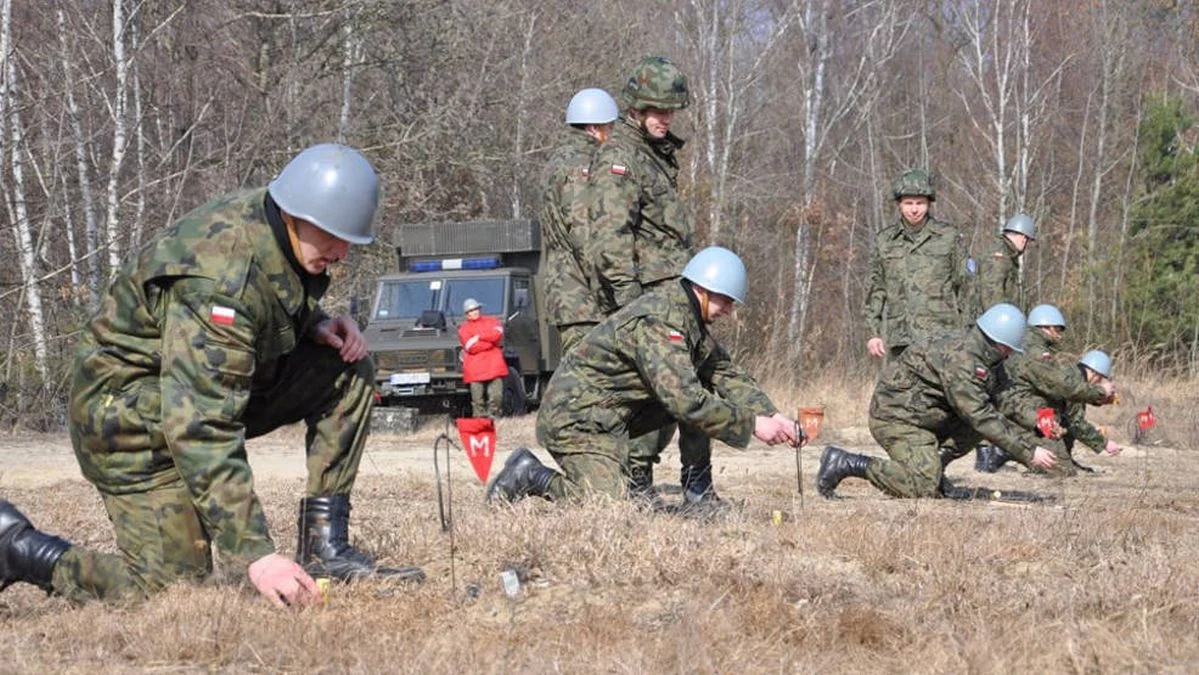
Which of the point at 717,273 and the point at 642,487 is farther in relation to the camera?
the point at 642,487

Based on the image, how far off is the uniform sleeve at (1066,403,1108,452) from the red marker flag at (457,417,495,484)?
6.76m

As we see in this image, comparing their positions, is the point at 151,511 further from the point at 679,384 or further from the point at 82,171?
the point at 82,171

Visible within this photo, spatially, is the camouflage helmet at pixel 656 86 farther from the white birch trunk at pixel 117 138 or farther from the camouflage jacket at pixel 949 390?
the white birch trunk at pixel 117 138

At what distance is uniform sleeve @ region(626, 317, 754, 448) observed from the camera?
750 cm

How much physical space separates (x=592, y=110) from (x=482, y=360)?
407 inches

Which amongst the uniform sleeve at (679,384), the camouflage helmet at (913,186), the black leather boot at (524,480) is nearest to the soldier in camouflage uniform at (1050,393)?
the camouflage helmet at (913,186)

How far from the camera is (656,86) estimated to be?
880 centimetres

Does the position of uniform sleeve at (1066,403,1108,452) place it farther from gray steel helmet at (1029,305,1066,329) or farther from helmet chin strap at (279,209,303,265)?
helmet chin strap at (279,209,303,265)

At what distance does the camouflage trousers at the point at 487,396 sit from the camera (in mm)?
19750

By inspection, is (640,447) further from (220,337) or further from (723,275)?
(220,337)

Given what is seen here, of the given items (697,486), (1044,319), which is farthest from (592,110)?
(1044,319)

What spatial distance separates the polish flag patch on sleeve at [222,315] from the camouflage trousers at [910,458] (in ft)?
19.0

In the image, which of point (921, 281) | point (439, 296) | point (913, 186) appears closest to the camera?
point (913, 186)

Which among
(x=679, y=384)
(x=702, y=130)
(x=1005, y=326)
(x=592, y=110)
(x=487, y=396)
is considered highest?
(x=702, y=130)
